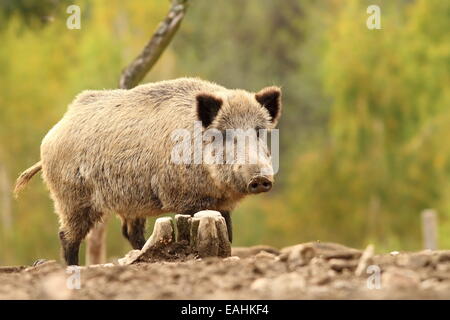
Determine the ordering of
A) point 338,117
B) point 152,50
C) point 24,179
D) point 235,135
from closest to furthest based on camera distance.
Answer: point 235,135 < point 24,179 < point 152,50 < point 338,117

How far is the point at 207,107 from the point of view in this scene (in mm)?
9773

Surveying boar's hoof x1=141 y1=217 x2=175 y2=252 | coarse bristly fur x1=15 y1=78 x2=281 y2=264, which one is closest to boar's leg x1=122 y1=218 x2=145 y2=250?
coarse bristly fur x1=15 y1=78 x2=281 y2=264

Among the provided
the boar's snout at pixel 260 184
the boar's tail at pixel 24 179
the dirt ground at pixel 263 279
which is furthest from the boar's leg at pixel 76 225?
the dirt ground at pixel 263 279

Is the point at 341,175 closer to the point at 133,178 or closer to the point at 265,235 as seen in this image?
the point at 265,235

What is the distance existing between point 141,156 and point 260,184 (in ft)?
4.61

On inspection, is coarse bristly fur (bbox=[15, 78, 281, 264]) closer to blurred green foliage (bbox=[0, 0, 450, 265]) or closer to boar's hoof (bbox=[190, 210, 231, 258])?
boar's hoof (bbox=[190, 210, 231, 258])

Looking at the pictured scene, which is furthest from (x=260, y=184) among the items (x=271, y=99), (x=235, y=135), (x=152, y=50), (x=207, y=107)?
(x=152, y=50)

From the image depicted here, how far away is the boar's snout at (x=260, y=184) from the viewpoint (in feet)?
30.6

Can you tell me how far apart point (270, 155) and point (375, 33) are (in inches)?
951

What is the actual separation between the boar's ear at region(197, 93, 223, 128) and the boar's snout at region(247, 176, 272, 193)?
820 millimetres

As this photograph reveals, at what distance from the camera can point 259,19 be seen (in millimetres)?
52188

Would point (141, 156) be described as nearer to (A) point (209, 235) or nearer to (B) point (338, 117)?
(A) point (209, 235)

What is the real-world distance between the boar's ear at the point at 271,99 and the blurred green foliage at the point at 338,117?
16595 mm
